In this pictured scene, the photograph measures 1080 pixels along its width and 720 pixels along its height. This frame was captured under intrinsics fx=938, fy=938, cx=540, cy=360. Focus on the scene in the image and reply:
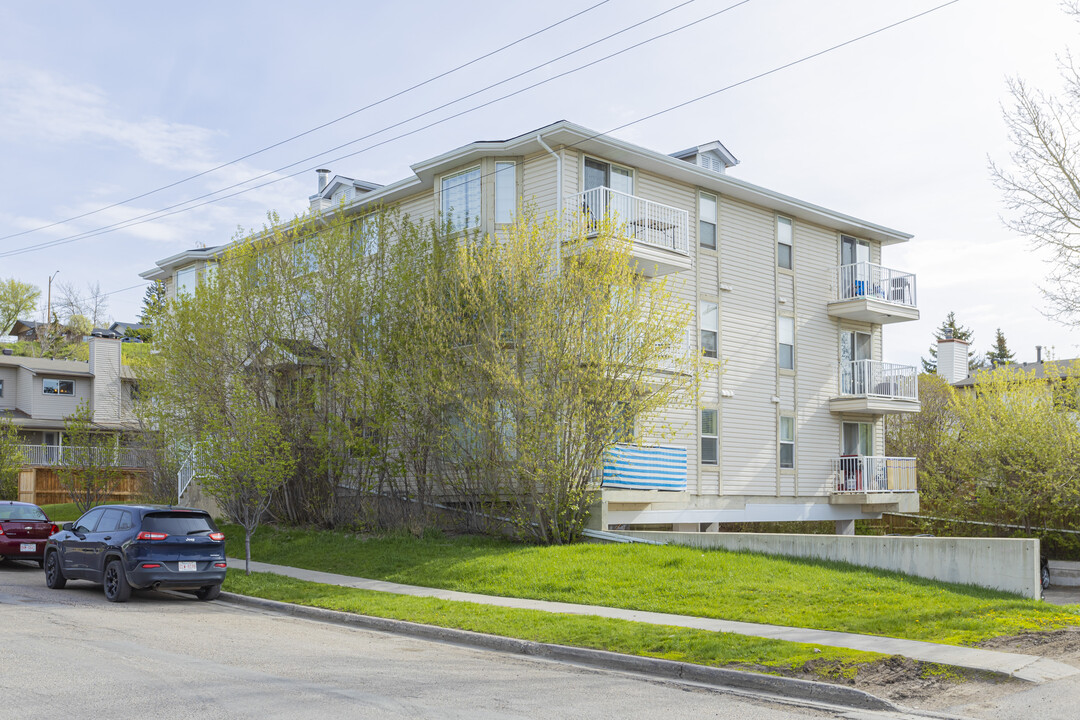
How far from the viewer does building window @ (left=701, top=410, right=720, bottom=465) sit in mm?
25578

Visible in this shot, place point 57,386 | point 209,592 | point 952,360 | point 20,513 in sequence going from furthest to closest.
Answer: point 57,386
point 952,360
point 20,513
point 209,592

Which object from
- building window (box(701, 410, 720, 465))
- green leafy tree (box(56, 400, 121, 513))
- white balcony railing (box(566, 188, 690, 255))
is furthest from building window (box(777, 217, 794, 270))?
green leafy tree (box(56, 400, 121, 513))

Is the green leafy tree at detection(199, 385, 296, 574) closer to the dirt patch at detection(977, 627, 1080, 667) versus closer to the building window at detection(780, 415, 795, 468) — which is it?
the dirt patch at detection(977, 627, 1080, 667)

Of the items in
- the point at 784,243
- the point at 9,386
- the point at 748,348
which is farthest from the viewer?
the point at 9,386

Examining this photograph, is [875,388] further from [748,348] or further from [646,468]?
[646,468]

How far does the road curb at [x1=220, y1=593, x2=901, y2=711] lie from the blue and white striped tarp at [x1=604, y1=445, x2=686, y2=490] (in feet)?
25.9

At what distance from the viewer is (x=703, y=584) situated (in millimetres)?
14797

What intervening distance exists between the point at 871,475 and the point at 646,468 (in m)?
11.6

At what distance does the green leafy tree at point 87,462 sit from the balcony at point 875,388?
71.0ft

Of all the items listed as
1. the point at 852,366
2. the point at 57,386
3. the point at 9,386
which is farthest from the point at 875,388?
the point at 9,386

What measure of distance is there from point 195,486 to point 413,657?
18.2 meters

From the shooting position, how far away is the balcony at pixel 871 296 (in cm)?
2948

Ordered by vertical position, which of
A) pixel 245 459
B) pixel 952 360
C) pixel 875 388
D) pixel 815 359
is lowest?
pixel 245 459

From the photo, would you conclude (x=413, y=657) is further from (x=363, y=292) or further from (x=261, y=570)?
(x=363, y=292)
